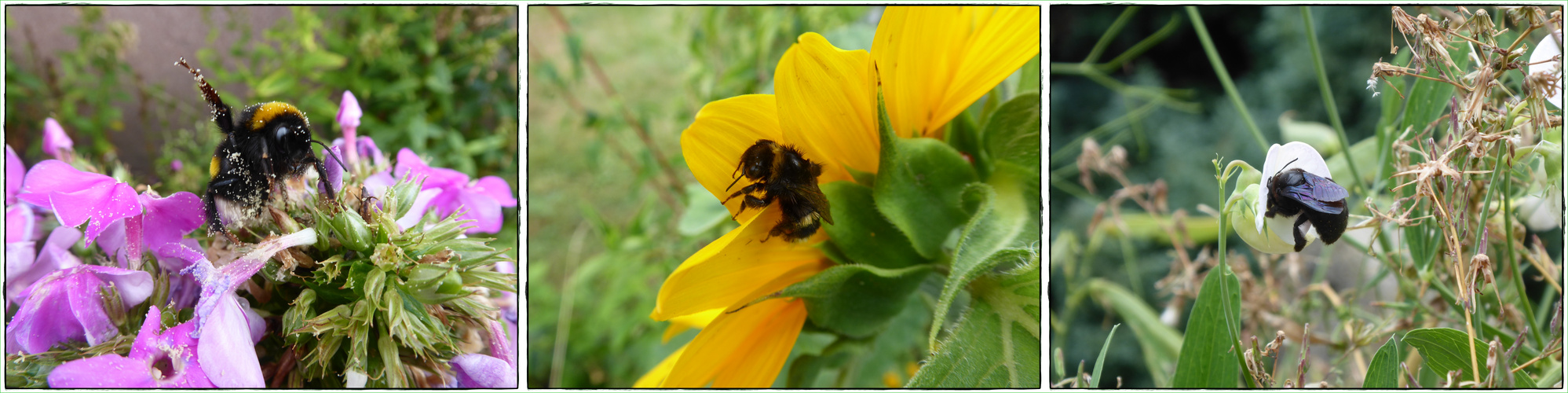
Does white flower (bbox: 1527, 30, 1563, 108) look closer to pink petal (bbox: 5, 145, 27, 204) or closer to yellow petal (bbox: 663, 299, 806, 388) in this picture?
yellow petal (bbox: 663, 299, 806, 388)

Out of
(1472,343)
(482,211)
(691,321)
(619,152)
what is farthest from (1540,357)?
(619,152)

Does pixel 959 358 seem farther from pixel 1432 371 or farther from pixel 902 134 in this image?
pixel 1432 371

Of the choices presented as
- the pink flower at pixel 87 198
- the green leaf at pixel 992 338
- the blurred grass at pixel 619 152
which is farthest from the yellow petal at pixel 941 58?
the blurred grass at pixel 619 152

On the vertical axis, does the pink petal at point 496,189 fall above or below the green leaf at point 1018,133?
below

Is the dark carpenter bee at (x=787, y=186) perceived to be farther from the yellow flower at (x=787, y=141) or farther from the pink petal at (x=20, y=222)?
the pink petal at (x=20, y=222)

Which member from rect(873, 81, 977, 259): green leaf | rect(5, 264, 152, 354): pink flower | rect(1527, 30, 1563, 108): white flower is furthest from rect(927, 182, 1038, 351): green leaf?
rect(5, 264, 152, 354): pink flower

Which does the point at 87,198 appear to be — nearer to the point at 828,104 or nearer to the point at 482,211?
the point at 482,211

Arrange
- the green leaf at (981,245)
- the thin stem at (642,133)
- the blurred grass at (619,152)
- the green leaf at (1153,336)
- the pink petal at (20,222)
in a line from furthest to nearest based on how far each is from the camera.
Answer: the thin stem at (642,133) < the blurred grass at (619,152) < the green leaf at (1153,336) < the pink petal at (20,222) < the green leaf at (981,245)

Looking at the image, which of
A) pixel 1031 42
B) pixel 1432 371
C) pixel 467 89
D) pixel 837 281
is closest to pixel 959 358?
pixel 837 281
